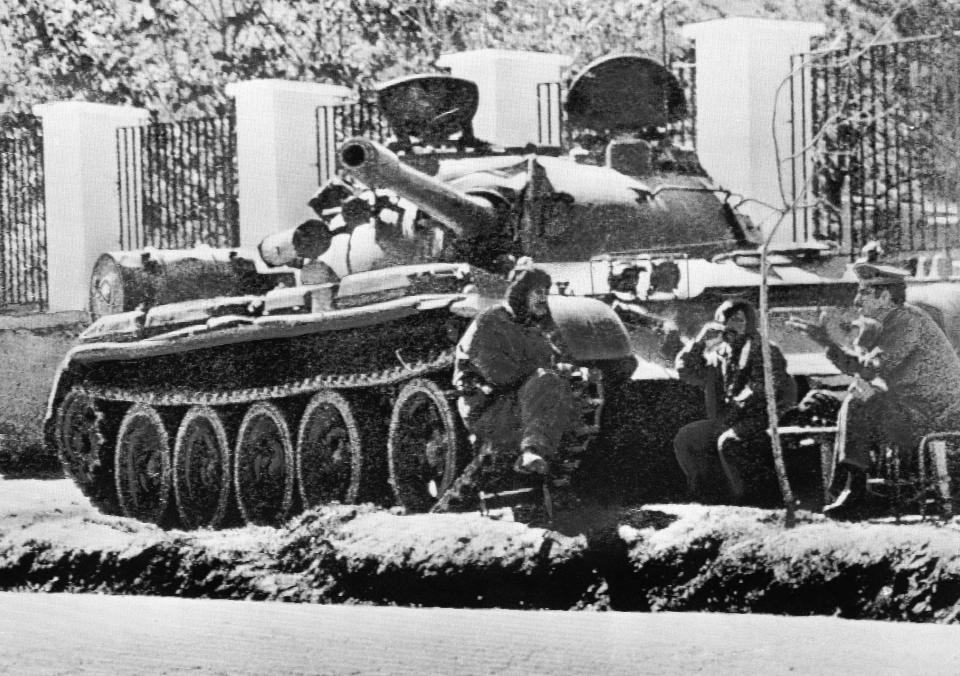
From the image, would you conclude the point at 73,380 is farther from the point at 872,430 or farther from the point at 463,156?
the point at 872,430

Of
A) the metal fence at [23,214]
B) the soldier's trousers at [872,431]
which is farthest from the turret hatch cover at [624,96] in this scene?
the metal fence at [23,214]

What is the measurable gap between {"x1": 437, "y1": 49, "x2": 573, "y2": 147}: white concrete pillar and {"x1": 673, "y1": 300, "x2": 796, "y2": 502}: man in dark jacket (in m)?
2.27

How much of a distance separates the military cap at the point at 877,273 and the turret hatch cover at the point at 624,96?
1796mm

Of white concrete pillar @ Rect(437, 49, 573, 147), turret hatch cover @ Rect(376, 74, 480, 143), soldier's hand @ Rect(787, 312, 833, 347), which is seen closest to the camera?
soldier's hand @ Rect(787, 312, 833, 347)

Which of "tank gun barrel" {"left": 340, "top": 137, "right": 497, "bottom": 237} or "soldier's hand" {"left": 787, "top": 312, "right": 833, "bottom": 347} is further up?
"tank gun barrel" {"left": 340, "top": 137, "right": 497, "bottom": 237}

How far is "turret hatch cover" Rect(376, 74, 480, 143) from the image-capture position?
39.3 feet

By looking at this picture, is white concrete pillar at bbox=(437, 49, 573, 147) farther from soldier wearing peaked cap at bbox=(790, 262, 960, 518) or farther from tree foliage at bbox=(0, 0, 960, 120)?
soldier wearing peaked cap at bbox=(790, 262, 960, 518)

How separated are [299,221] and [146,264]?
3.88 ft

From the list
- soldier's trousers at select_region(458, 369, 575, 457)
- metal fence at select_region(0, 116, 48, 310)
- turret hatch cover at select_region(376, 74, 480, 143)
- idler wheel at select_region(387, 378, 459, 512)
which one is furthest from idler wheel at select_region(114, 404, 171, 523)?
soldier's trousers at select_region(458, 369, 575, 457)

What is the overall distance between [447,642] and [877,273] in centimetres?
298

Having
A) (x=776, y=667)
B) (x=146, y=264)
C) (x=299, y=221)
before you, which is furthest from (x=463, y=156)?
(x=776, y=667)

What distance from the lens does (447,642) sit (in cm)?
882

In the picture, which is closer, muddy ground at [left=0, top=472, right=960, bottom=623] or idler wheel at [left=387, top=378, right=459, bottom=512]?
muddy ground at [left=0, top=472, right=960, bottom=623]

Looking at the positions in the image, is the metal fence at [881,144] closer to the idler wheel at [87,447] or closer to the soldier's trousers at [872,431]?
the soldier's trousers at [872,431]
